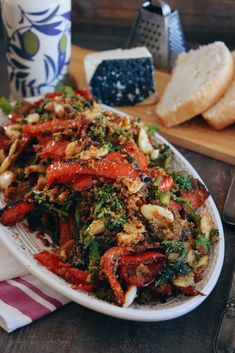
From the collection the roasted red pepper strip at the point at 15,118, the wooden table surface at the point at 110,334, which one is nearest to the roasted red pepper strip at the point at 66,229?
the wooden table surface at the point at 110,334

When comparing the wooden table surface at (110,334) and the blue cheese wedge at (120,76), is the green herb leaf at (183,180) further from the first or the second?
the blue cheese wedge at (120,76)

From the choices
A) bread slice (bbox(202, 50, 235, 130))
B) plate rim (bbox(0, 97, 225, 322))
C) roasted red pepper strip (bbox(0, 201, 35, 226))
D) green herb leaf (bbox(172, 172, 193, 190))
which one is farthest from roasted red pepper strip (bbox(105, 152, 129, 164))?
bread slice (bbox(202, 50, 235, 130))

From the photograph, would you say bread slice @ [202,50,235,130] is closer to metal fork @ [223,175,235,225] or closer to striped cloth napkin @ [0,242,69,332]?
metal fork @ [223,175,235,225]

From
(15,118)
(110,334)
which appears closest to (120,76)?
(15,118)

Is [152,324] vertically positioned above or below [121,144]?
below

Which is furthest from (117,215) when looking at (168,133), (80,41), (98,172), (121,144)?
(80,41)

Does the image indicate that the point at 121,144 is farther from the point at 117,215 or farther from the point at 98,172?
the point at 117,215

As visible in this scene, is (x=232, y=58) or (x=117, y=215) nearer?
(x=117, y=215)

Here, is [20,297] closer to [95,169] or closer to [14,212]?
[14,212]
